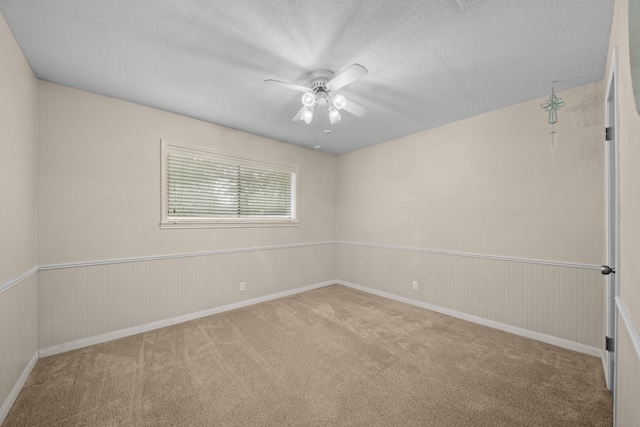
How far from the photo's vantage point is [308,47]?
1885 mm

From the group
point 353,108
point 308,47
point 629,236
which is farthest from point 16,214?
point 629,236

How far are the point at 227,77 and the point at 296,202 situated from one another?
7.83 ft

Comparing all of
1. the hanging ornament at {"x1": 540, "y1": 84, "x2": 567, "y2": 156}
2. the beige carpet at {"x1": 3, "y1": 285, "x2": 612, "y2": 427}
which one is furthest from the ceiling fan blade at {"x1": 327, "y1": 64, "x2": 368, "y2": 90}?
the beige carpet at {"x1": 3, "y1": 285, "x2": 612, "y2": 427}

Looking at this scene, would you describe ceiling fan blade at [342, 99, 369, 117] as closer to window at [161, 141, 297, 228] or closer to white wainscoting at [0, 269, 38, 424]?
window at [161, 141, 297, 228]

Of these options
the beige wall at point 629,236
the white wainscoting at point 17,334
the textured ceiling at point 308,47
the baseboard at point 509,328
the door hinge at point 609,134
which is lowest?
the baseboard at point 509,328

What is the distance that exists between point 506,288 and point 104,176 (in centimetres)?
449

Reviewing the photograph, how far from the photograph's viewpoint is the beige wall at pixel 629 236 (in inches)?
36.9

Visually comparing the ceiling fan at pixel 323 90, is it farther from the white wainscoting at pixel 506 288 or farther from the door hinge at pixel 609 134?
the white wainscoting at pixel 506 288

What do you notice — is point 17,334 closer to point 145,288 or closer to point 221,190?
point 145,288

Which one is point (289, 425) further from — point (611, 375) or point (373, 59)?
point (373, 59)

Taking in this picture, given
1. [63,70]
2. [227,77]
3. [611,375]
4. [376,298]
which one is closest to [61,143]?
[63,70]

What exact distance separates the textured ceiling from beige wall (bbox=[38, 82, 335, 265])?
25 centimetres

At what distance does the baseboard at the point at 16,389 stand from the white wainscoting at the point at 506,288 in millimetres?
3947

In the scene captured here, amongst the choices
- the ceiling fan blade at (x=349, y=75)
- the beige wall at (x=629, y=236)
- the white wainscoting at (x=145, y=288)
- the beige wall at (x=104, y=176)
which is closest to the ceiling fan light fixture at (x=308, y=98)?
the ceiling fan blade at (x=349, y=75)
